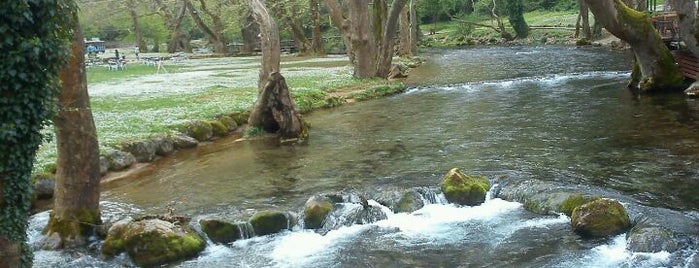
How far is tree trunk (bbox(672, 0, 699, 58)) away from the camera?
19.7 metres

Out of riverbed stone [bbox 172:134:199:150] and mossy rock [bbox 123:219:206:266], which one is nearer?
mossy rock [bbox 123:219:206:266]

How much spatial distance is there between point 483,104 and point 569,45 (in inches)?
1171

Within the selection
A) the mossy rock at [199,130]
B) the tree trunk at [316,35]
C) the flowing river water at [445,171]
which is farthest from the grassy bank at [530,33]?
the mossy rock at [199,130]

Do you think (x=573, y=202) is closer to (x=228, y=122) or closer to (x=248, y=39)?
(x=228, y=122)

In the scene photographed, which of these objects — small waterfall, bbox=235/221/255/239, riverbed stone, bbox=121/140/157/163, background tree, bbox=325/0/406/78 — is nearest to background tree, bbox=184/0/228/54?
background tree, bbox=325/0/406/78

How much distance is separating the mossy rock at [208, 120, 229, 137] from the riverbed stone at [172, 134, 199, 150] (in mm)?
1057

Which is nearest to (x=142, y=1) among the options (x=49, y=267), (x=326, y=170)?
(x=326, y=170)

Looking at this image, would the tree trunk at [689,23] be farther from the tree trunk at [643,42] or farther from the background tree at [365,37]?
the background tree at [365,37]

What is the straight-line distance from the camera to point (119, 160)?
14.4m

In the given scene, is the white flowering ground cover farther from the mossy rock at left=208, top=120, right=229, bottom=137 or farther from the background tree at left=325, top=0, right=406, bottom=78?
the background tree at left=325, top=0, right=406, bottom=78

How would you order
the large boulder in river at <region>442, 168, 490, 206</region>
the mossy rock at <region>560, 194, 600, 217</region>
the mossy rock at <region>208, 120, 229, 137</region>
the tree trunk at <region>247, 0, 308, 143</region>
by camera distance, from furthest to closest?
the mossy rock at <region>208, 120, 229, 137</region> → the tree trunk at <region>247, 0, 308, 143</region> → the large boulder in river at <region>442, 168, 490, 206</region> → the mossy rock at <region>560, 194, 600, 217</region>

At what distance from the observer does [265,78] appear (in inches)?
744

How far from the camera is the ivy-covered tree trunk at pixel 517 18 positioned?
57781 mm

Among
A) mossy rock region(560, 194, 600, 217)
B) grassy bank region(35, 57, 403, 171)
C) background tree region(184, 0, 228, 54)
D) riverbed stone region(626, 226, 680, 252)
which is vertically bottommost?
riverbed stone region(626, 226, 680, 252)
